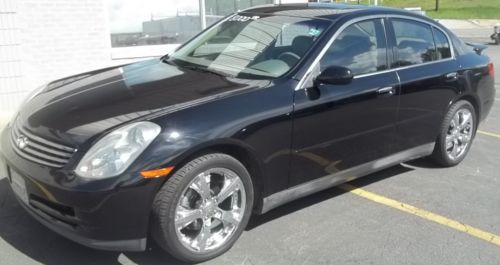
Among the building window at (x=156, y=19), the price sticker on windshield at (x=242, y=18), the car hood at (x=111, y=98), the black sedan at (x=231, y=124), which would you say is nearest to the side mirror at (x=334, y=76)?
the black sedan at (x=231, y=124)

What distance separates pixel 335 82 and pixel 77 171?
6.10ft

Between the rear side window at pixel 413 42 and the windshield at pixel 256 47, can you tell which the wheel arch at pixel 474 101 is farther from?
the windshield at pixel 256 47

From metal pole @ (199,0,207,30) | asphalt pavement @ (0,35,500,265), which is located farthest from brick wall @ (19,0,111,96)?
asphalt pavement @ (0,35,500,265)

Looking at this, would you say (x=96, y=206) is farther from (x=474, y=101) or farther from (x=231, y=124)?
(x=474, y=101)

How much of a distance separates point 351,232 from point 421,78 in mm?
1607

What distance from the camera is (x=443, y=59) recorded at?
4.87 m

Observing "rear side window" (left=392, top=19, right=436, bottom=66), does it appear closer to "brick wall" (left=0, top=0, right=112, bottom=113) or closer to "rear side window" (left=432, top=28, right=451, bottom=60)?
"rear side window" (left=432, top=28, right=451, bottom=60)

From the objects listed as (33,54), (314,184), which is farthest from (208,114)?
(33,54)

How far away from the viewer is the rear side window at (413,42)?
4449 millimetres

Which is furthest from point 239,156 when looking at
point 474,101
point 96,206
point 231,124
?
point 474,101

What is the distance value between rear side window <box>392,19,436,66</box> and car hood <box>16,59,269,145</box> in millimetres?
1520

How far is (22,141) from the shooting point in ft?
10.7

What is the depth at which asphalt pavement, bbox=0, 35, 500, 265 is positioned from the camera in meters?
3.34

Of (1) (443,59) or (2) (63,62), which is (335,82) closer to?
(1) (443,59)
